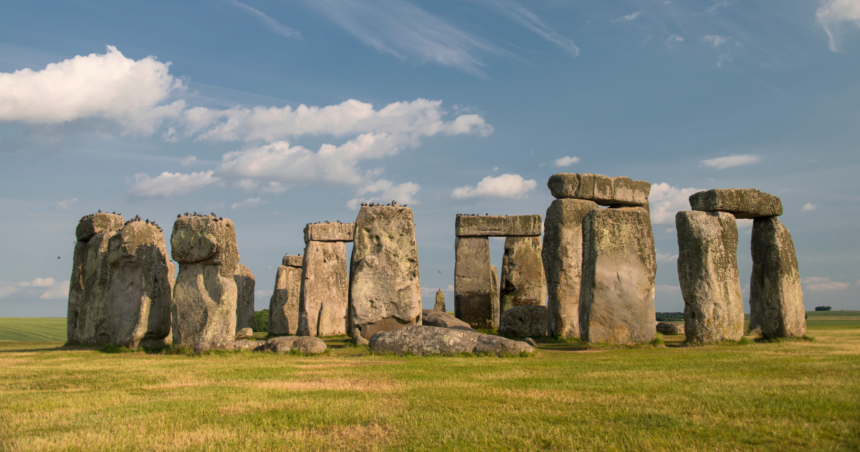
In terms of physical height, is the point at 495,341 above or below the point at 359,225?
below

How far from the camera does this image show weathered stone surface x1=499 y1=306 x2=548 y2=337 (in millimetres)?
15328

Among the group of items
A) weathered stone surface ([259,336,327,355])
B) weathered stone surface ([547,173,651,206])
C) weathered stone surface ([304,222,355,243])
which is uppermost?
weathered stone surface ([547,173,651,206])

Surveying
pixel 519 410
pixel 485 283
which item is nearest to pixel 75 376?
pixel 519 410

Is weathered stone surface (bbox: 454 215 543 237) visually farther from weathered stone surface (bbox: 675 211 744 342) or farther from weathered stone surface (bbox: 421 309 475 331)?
weathered stone surface (bbox: 675 211 744 342)

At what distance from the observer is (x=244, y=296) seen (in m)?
23.0

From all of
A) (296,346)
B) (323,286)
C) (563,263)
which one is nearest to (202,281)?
(296,346)

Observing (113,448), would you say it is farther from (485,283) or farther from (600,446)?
(485,283)

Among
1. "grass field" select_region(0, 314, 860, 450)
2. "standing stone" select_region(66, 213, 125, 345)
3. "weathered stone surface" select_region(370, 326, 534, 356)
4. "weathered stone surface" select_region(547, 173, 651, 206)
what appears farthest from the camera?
"weathered stone surface" select_region(547, 173, 651, 206)

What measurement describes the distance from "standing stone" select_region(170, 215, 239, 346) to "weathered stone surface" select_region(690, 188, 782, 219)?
31.3ft

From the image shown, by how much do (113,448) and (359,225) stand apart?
33.4 feet

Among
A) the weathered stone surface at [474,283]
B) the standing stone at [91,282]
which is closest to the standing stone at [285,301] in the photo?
the weathered stone surface at [474,283]

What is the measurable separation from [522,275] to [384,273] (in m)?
7.80

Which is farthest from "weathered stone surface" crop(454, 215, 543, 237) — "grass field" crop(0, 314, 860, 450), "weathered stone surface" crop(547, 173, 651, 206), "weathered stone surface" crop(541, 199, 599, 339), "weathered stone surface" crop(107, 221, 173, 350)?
"grass field" crop(0, 314, 860, 450)

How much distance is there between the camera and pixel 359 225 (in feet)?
46.8
